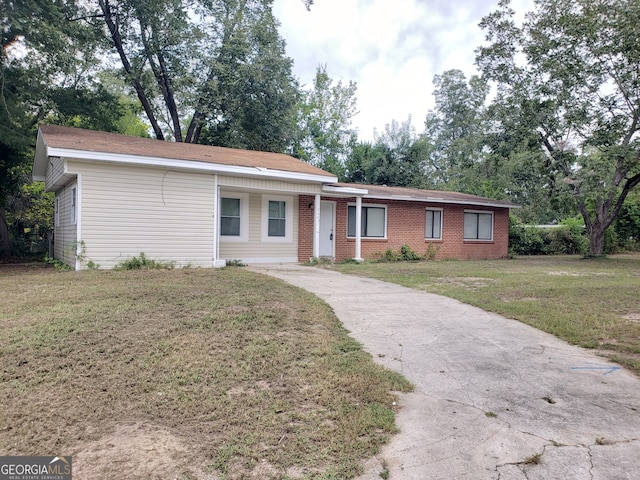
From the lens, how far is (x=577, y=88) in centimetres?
1798

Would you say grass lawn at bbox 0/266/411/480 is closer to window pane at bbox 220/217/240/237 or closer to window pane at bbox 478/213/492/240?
window pane at bbox 220/217/240/237

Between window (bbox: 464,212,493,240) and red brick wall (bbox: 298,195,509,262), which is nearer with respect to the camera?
red brick wall (bbox: 298,195,509,262)

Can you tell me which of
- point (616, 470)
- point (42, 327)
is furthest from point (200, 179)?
point (616, 470)

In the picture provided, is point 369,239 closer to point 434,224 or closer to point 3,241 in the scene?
point 434,224

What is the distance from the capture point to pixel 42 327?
4715 mm

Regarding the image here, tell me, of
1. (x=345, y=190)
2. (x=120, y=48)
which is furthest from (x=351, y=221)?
(x=120, y=48)

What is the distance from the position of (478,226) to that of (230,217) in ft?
38.6

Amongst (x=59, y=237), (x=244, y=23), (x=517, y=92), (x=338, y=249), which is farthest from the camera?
(x=244, y=23)

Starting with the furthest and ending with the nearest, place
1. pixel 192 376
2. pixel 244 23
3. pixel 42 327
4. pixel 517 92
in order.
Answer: pixel 244 23 < pixel 517 92 < pixel 42 327 < pixel 192 376

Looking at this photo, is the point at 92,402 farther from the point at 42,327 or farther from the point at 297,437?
the point at 42,327

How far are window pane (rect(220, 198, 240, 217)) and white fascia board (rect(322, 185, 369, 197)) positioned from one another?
291cm

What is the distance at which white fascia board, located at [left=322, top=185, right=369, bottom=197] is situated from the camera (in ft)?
44.6

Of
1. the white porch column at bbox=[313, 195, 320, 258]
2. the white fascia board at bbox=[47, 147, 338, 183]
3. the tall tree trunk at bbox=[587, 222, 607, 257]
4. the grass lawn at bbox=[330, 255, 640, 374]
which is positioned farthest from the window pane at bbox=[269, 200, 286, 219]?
the tall tree trunk at bbox=[587, 222, 607, 257]

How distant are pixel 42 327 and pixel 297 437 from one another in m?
3.64
